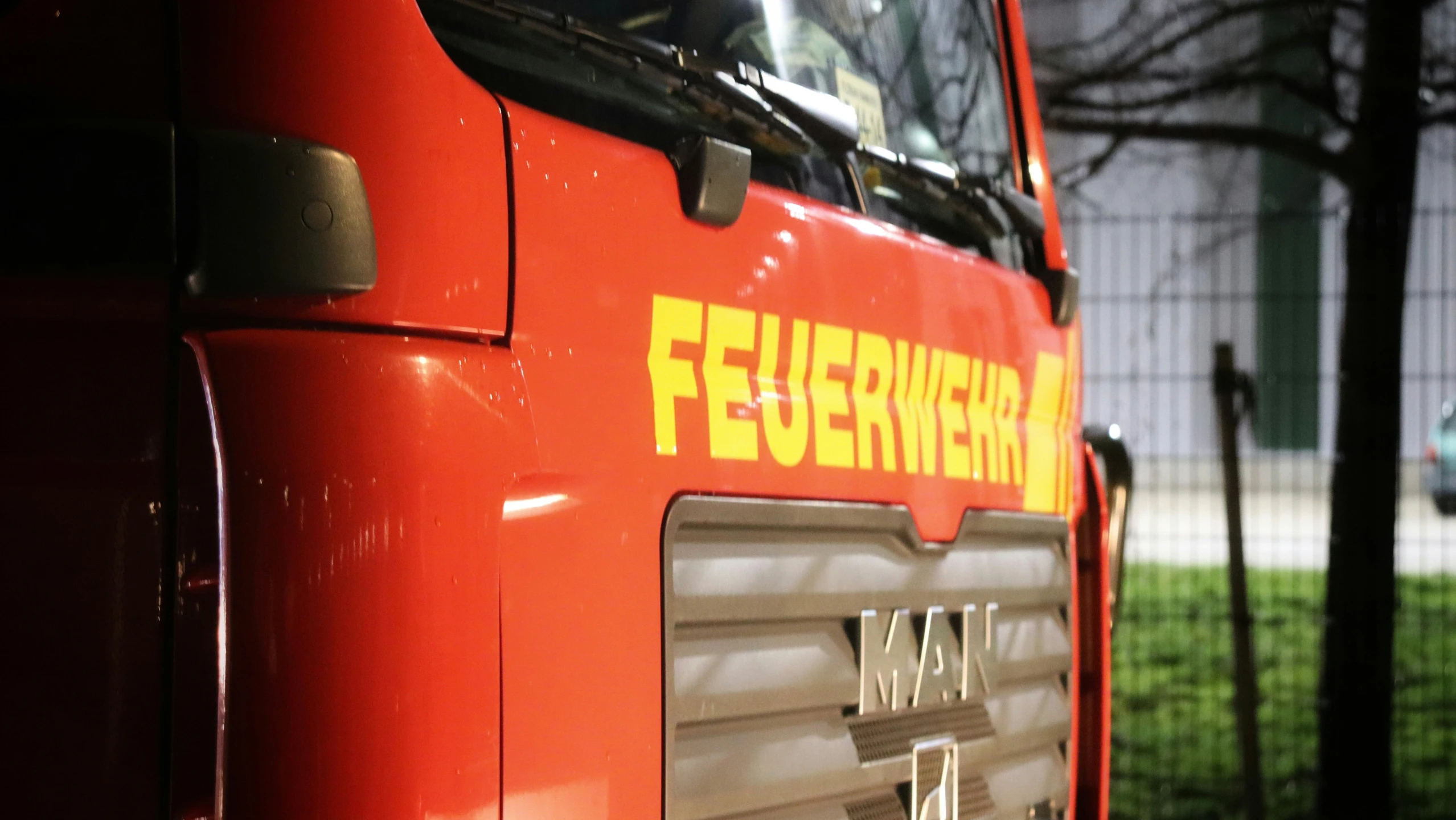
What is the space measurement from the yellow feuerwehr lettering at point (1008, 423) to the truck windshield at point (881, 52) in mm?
403

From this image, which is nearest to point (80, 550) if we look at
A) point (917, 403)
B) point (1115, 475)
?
point (917, 403)

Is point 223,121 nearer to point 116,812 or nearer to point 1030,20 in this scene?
point 116,812

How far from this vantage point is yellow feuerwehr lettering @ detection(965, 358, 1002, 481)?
2.20 meters

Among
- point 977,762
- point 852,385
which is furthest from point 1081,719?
point 852,385

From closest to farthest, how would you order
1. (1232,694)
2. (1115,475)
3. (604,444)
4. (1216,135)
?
(604,444)
(1115,475)
(1216,135)
(1232,694)

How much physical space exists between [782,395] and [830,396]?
0.11 metres

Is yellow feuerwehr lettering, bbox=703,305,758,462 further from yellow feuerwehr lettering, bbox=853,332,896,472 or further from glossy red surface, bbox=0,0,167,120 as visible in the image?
glossy red surface, bbox=0,0,167,120

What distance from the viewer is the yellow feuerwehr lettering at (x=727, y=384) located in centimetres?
162

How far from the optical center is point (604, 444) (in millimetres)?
1458

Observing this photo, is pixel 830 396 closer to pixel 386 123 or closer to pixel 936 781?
pixel 936 781

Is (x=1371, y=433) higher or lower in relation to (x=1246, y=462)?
higher

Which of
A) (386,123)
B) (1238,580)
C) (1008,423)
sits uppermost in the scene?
(386,123)

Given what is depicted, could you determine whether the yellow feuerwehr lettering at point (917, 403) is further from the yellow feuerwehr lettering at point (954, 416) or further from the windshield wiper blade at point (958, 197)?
the windshield wiper blade at point (958, 197)

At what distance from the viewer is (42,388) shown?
4.03ft
